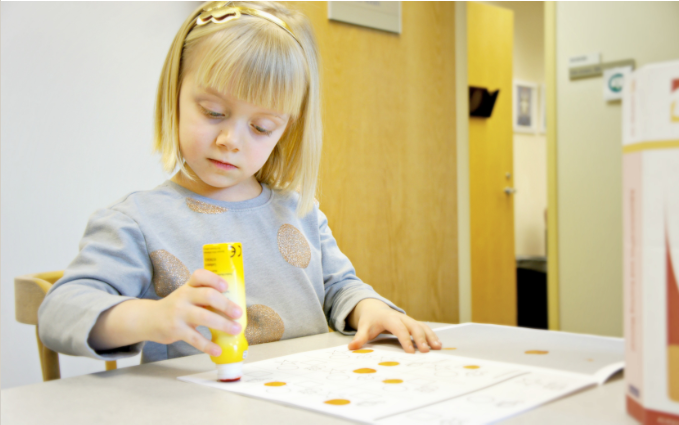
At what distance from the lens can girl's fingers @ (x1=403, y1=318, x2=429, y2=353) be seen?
25.4 inches

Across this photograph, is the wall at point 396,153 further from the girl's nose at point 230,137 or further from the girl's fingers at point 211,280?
the girl's fingers at point 211,280

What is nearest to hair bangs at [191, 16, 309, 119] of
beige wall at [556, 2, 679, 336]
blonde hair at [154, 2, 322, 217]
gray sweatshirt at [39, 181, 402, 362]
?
blonde hair at [154, 2, 322, 217]

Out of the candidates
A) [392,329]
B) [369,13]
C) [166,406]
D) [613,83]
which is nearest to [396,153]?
[369,13]

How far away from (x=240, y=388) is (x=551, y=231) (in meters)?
2.41

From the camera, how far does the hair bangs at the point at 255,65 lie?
80 centimetres

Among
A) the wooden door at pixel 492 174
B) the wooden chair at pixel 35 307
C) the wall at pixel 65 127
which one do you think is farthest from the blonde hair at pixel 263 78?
the wooden door at pixel 492 174

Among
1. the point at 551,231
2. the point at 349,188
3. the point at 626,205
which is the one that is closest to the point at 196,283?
the point at 626,205

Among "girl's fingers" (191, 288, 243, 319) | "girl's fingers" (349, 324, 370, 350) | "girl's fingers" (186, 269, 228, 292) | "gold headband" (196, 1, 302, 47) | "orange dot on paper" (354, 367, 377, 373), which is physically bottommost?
"girl's fingers" (349, 324, 370, 350)

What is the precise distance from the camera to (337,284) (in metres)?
1.02

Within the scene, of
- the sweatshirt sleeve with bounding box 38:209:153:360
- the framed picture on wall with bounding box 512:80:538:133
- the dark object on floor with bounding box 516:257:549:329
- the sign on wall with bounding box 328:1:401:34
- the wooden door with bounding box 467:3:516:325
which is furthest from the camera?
the framed picture on wall with bounding box 512:80:538:133

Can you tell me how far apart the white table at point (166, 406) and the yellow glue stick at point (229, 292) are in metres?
0.03

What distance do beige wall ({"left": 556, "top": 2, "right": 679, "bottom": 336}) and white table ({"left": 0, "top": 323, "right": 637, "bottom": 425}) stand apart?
7.21 ft

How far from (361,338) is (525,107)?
13.0ft

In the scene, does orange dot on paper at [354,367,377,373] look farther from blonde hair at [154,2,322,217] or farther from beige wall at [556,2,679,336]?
beige wall at [556,2,679,336]
